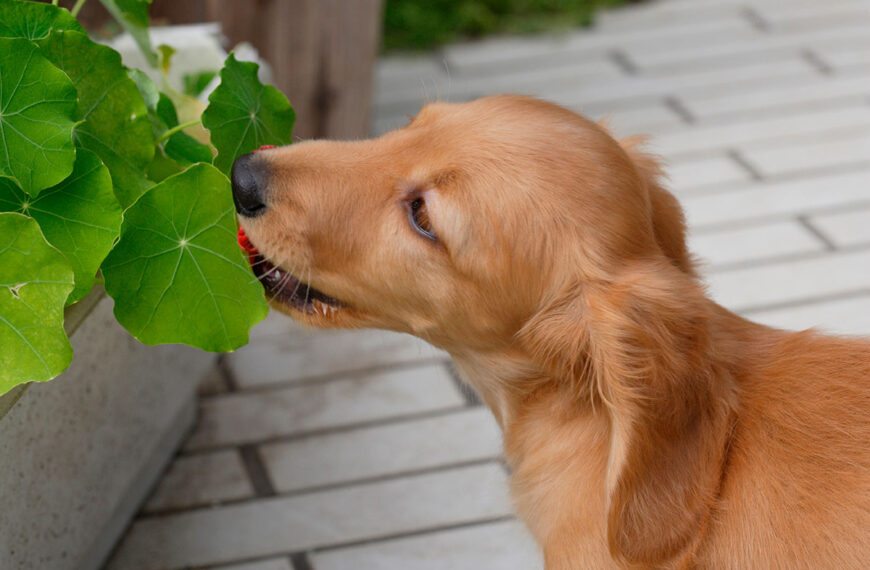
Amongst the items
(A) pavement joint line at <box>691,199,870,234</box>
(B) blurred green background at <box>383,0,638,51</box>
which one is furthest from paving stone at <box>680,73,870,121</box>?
(B) blurred green background at <box>383,0,638,51</box>

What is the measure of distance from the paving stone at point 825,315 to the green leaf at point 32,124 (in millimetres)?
2356

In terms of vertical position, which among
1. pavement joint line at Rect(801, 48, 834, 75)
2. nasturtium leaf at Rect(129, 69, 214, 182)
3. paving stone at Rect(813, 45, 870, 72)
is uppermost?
nasturtium leaf at Rect(129, 69, 214, 182)

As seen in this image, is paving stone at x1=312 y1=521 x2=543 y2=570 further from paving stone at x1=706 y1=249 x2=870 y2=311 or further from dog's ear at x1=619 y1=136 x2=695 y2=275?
paving stone at x1=706 y1=249 x2=870 y2=311

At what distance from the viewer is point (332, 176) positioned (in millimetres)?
2029

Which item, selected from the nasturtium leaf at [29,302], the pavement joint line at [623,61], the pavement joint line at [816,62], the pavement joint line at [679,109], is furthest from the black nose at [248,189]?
the pavement joint line at [816,62]

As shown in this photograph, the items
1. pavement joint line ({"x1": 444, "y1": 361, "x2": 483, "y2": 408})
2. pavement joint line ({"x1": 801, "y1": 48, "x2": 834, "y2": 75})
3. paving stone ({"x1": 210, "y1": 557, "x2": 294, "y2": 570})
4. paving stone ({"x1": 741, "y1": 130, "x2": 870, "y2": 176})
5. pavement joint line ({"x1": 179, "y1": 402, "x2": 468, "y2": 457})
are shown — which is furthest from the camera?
pavement joint line ({"x1": 801, "y1": 48, "x2": 834, "y2": 75})

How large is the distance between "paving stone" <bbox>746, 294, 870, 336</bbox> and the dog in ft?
4.41

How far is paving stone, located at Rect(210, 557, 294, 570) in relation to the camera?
263cm

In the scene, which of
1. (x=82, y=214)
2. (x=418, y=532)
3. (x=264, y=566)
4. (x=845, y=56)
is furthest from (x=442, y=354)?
(x=845, y=56)

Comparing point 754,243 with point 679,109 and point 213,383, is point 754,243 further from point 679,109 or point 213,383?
point 213,383

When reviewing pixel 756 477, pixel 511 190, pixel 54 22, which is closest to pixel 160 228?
pixel 54 22

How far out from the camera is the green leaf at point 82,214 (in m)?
1.91

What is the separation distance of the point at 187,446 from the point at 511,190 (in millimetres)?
1585

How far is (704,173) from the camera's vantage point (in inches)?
164
